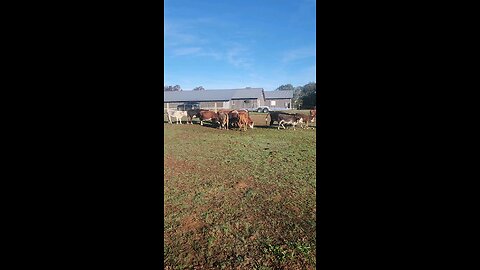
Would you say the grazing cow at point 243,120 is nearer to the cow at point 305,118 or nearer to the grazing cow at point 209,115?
the grazing cow at point 209,115

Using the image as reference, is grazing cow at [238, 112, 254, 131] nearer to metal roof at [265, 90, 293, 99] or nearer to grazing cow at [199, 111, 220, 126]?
grazing cow at [199, 111, 220, 126]

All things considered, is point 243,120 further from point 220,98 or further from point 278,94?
point 278,94

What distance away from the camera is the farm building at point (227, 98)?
4512 cm

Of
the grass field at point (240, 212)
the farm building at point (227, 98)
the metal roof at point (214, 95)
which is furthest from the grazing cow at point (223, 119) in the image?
the metal roof at point (214, 95)

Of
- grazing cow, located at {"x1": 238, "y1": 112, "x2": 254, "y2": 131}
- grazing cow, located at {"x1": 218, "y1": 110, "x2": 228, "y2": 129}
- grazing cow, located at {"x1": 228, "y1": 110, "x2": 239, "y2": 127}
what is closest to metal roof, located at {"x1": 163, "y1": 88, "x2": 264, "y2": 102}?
grazing cow, located at {"x1": 218, "y1": 110, "x2": 228, "y2": 129}

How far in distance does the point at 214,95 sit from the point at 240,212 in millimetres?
44560

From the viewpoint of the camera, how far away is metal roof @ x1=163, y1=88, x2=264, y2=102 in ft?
151

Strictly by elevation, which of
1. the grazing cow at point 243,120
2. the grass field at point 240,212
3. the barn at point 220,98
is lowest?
the grass field at point 240,212

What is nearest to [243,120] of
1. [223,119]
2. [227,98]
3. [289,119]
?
[223,119]

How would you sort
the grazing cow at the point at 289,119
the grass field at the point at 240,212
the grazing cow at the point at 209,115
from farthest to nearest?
1. the grazing cow at the point at 209,115
2. the grazing cow at the point at 289,119
3. the grass field at the point at 240,212

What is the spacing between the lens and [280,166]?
6.76 meters
